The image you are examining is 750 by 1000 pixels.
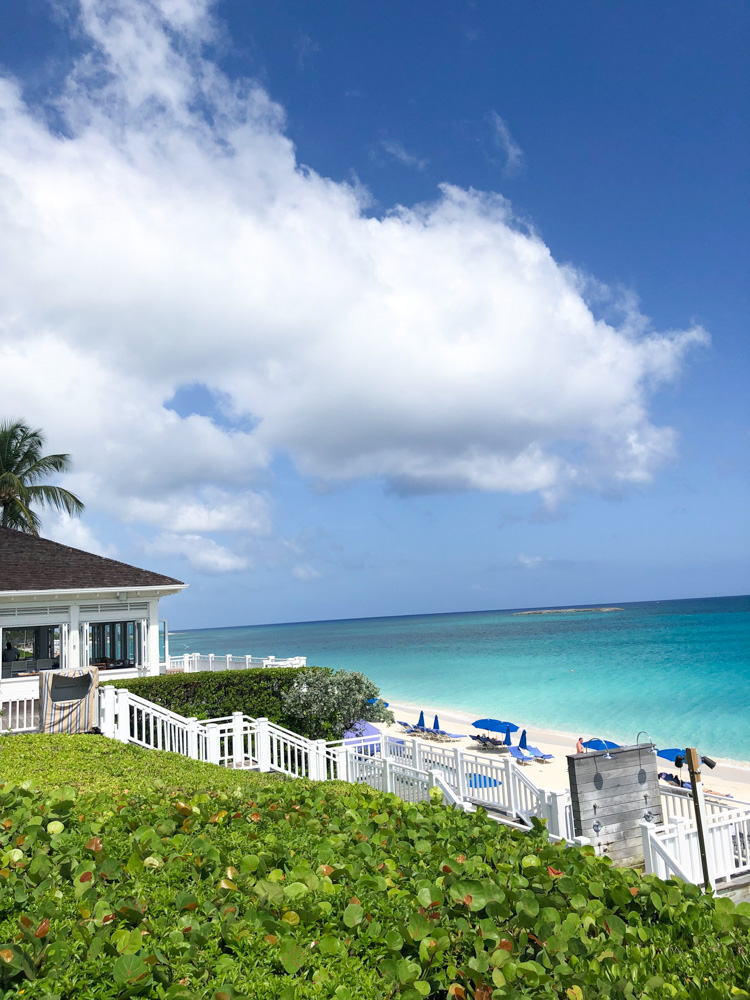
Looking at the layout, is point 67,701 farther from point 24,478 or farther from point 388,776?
point 24,478

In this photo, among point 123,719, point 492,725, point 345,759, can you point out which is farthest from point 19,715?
point 492,725

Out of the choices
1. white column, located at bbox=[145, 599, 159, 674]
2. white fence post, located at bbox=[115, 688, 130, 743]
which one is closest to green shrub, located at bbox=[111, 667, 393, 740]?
white column, located at bbox=[145, 599, 159, 674]

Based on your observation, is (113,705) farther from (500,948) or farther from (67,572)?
(500,948)

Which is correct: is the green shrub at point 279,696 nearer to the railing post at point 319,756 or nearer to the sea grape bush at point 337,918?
the railing post at point 319,756

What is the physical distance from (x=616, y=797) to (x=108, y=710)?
30.8ft

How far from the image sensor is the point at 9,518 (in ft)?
104

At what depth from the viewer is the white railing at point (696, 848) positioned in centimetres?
854

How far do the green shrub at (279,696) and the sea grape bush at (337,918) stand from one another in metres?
14.7

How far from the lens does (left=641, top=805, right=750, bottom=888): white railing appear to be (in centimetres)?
854

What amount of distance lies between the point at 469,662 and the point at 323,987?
68986mm

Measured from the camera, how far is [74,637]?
62.8 feet

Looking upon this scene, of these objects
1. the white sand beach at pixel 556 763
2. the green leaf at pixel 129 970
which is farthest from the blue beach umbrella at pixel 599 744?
the green leaf at pixel 129 970

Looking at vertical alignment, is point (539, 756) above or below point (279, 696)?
below

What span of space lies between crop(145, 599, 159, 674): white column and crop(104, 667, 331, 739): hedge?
244 centimetres
